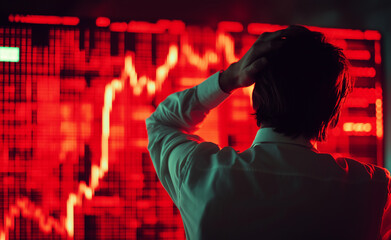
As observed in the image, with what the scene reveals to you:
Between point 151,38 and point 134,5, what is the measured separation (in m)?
0.18

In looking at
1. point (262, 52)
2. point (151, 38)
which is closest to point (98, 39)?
point (151, 38)

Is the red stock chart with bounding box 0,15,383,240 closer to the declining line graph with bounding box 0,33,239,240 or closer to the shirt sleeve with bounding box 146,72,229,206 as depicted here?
the declining line graph with bounding box 0,33,239,240

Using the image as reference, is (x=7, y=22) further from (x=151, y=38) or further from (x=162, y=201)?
(x=162, y=201)

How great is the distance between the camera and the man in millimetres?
461

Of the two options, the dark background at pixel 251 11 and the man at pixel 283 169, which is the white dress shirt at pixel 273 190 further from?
the dark background at pixel 251 11

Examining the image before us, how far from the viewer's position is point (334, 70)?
1.67ft

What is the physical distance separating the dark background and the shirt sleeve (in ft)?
2.06

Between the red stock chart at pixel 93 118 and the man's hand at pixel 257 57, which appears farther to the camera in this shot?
the red stock chart at pixel 93 118

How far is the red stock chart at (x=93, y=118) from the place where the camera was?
1022 millimetres

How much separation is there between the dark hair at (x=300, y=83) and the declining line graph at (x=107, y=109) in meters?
0.62

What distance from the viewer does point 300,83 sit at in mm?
496

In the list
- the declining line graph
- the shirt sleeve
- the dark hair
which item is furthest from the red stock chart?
the dark hair

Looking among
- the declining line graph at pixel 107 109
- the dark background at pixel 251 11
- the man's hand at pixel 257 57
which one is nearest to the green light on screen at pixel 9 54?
the dark background at pixel 251 11

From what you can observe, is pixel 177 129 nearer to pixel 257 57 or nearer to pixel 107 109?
pixel 257 57
